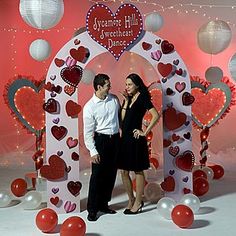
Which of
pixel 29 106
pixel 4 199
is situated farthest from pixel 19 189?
pixel 29 106

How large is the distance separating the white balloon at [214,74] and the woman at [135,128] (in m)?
1.60

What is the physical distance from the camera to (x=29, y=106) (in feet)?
17.1

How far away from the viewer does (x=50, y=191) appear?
14.4 ft

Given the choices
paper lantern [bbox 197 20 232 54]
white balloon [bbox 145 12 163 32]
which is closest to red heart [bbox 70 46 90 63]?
white balloon [bbox 145 12 163 32]

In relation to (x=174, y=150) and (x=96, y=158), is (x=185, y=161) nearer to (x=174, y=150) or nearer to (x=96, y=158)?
(x=174, y=150)

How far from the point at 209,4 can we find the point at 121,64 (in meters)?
1.44

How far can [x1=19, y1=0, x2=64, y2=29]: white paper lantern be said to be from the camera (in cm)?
467

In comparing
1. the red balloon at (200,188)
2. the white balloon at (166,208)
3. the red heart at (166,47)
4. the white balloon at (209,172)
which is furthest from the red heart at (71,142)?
the white balloon at (209,172)

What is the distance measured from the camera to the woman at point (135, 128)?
4.29 m

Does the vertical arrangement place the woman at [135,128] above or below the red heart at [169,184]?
above

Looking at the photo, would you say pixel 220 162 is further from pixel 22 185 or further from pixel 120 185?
pixel 22 185

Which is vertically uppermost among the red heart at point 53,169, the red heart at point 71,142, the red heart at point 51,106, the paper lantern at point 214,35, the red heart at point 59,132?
the paper lantern at point 214,35

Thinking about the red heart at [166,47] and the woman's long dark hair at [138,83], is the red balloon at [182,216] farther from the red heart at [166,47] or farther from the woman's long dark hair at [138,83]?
the red heart at [166,47]

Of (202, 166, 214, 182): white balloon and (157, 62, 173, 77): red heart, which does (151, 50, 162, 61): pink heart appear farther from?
(202, 166, 214, 182): white balloon
